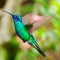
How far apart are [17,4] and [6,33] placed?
4cm

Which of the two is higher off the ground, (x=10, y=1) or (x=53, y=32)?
(x=10, y=1)

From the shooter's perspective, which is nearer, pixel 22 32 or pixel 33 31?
pixel 22 32

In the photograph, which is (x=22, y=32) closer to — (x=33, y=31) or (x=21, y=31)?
(x=21, y=31)

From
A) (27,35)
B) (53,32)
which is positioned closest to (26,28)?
(27,35)

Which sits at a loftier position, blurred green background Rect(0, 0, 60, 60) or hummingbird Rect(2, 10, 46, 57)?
hummingbird Rect(2, 10, 46, 57)

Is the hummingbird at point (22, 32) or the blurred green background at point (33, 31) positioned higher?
the hummingbird at point (22, 32)

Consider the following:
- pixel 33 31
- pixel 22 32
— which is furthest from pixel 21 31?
pixel 33 31

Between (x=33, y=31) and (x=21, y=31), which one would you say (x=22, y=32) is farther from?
(x=33, y=31)

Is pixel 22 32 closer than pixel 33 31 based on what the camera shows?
Yes

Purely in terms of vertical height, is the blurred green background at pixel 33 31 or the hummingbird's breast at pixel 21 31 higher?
the hummingbird's breast at pixel 21 31

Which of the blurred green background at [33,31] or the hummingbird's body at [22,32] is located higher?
the hummingbird's body at [22,32]

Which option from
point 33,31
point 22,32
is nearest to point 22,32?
point 22,32

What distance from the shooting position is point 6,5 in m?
0.27

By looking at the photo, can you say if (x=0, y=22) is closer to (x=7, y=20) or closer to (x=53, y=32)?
(x=7, y=20)
